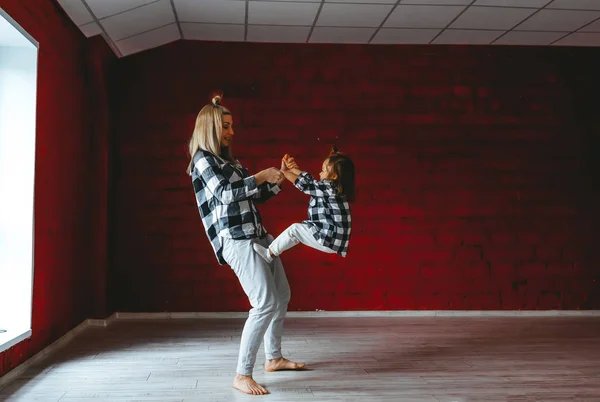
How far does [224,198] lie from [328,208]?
824mm

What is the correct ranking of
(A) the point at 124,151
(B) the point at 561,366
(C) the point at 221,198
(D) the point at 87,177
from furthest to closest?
(A) the point at 124,151, (D) the point at 87,177, (B) the point at 561,366, (C) the point at 221,198

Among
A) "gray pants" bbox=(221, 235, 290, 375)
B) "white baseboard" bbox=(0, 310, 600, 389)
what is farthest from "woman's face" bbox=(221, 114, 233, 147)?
"white baseboard" bbox=(0, 310, 600, 389)

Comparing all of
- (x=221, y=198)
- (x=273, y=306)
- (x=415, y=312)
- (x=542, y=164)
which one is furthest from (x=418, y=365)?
(x=542, y=164)

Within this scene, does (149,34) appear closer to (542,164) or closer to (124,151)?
(124,151)

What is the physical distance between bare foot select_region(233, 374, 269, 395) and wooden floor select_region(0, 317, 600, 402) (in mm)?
52

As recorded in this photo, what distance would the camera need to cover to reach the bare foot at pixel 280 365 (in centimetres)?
342

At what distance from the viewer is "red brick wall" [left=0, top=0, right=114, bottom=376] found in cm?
381

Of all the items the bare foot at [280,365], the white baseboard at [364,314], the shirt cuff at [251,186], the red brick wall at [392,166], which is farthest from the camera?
the red brick wall at [392,166]

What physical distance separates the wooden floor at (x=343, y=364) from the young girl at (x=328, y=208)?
0.82 metres

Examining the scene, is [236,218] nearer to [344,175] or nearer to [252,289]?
[252,289]

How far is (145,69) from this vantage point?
5.66 meters

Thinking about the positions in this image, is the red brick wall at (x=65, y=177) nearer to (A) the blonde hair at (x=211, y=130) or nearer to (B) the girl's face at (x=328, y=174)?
(A) the blonde hair at (x=211, y=130)

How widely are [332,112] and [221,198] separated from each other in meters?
3.15

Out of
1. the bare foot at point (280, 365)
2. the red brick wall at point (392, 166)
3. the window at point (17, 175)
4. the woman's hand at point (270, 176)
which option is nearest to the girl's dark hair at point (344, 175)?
the woman's hand at point (270, 176)
